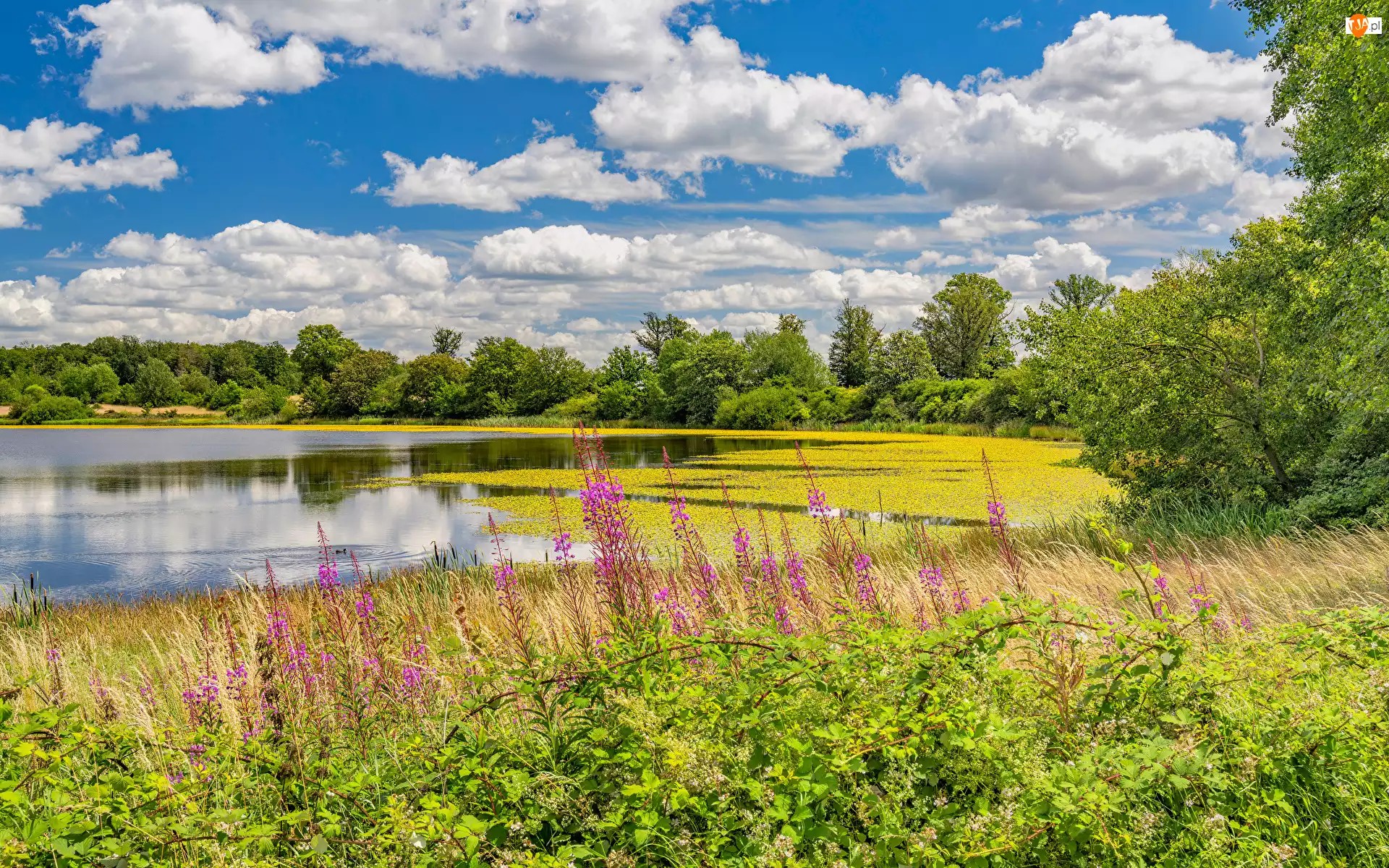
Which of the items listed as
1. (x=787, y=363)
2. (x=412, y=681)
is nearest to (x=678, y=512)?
(x=412, y=681)

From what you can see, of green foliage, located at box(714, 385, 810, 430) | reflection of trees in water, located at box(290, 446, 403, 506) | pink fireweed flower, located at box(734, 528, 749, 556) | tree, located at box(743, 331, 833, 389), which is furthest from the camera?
tree, located at box(743, 331, 833, 389)

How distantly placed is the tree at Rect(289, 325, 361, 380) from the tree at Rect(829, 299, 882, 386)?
67969mm

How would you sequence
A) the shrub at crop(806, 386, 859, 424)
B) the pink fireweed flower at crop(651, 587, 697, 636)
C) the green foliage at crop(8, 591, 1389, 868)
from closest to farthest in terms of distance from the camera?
the green foliage at crop(8, 591, 1389, 868) < the pink fireweed flower at crop(651, 587, 697, 636) < the shrub at crop(806, 386, 859, 424)

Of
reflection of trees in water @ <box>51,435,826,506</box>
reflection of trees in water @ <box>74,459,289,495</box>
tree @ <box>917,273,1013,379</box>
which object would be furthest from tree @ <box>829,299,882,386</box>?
reflection of trees in water @ <box>74,459,289,495</box>

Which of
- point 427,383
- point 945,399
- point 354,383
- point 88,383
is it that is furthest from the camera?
point 88,383

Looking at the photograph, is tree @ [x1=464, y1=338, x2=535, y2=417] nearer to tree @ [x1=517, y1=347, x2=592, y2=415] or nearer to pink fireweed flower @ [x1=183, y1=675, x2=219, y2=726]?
tree @ [x1=517, y1=347, x2=592, y2=415]

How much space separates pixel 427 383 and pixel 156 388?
128 ft

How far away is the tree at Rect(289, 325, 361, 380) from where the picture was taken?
371ft

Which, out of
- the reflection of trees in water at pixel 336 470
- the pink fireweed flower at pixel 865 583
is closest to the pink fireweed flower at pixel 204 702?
the pink fireweed flower at pixel 865 583

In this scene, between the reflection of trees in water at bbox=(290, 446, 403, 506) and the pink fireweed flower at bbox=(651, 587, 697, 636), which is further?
the reflection of trees in water at bbox=(290, 446, 403, 506)

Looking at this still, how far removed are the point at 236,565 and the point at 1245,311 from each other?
16.4 meters

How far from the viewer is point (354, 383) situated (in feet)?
305

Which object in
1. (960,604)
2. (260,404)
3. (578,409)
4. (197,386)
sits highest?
(197,386)

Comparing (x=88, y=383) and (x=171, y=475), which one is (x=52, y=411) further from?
(x=171, y=475)
